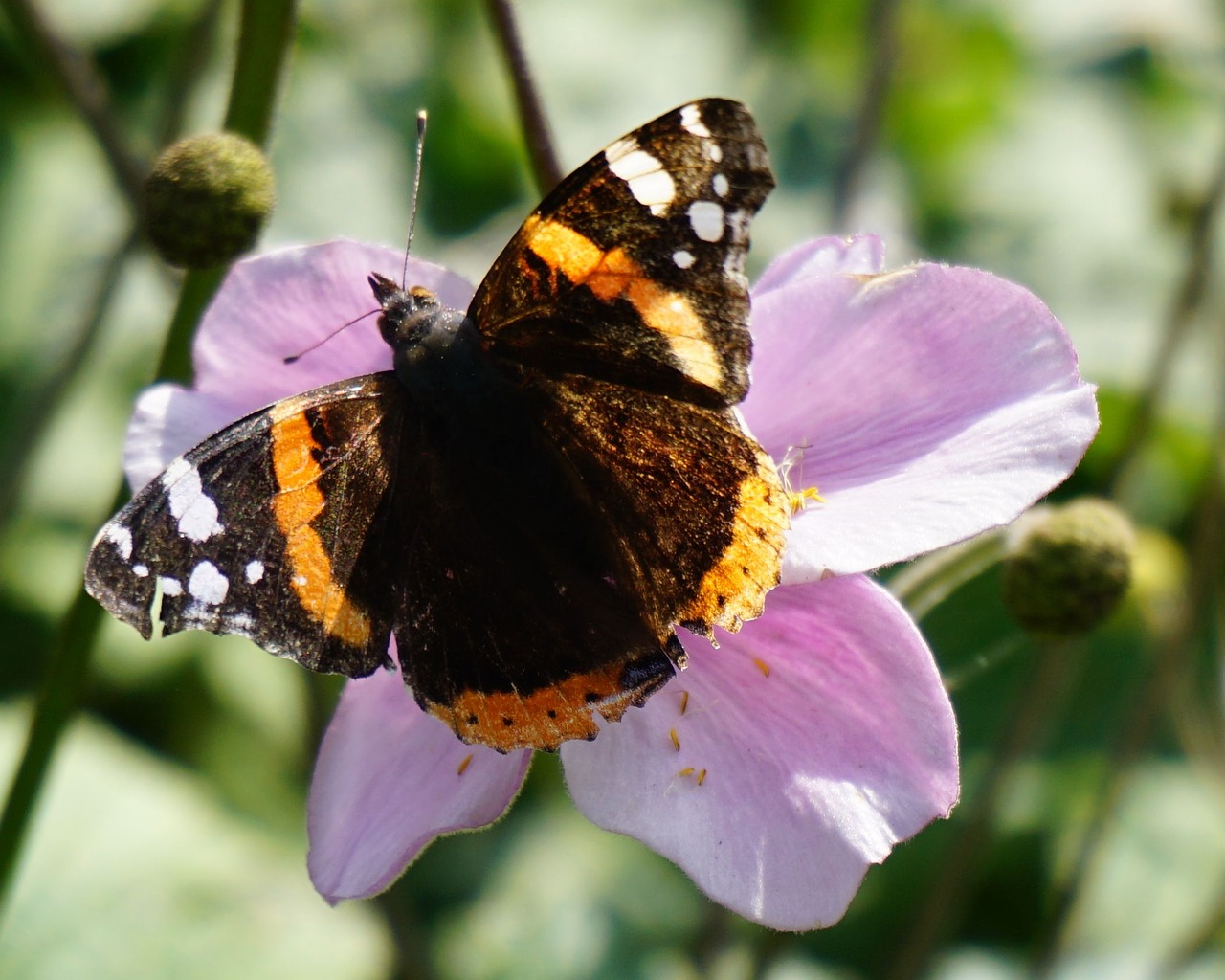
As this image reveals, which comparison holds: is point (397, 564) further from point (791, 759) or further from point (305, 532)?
point (791, 759)

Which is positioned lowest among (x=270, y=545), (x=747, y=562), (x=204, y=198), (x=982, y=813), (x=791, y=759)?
(x=982, y=813)

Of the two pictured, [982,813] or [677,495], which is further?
[982,813]

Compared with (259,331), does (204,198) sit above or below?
above

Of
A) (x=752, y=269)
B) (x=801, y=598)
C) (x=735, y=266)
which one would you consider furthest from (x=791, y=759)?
(x=752, y=269)

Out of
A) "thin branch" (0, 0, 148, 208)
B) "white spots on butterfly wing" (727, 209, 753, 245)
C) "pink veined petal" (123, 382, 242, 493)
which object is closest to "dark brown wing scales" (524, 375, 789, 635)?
"white spots on butterfly wing" (727, 209, 753, 245)

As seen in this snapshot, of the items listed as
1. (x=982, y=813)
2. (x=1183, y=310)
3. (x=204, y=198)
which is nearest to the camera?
(x=204, y=198)

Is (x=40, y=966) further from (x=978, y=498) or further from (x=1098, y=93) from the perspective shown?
(x=1098, y=93)

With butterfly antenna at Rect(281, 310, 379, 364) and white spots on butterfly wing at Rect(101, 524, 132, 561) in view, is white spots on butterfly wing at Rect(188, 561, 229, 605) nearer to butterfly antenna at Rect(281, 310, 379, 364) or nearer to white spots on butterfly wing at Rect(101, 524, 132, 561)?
white spots on butterfly wing at Rect(101, 524, 132, 561)
